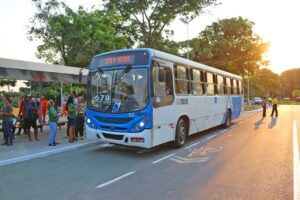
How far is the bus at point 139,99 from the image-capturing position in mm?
8211

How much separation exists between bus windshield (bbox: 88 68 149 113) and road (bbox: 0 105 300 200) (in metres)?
1.54

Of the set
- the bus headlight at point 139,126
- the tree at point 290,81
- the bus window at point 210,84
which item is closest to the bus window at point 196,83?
the bus window at point 210,84

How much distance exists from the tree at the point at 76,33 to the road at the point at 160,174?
18.8m

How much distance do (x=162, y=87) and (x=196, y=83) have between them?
10.5 ft

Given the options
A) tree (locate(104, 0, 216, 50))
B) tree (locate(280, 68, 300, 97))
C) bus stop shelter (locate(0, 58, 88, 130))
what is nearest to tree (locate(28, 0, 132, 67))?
tree (locate(104, 0, 216, 50))

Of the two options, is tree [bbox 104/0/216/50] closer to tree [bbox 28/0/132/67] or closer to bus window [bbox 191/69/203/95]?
tree [bbox 28/0/132/67]

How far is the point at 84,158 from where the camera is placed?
866 centimetres

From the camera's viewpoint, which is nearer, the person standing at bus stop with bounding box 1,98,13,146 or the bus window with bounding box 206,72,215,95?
the person standing at bus stop with bounding box 1,98,13,146

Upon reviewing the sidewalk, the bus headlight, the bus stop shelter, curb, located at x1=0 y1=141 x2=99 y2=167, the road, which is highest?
the bus stop shelter

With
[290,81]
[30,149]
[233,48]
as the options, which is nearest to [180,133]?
[30,149]

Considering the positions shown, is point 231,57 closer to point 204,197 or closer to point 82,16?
point 82,16

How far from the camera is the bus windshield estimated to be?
827 centimetres

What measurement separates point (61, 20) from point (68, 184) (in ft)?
79.8

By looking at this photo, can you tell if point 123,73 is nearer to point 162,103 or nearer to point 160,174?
point 162,103
